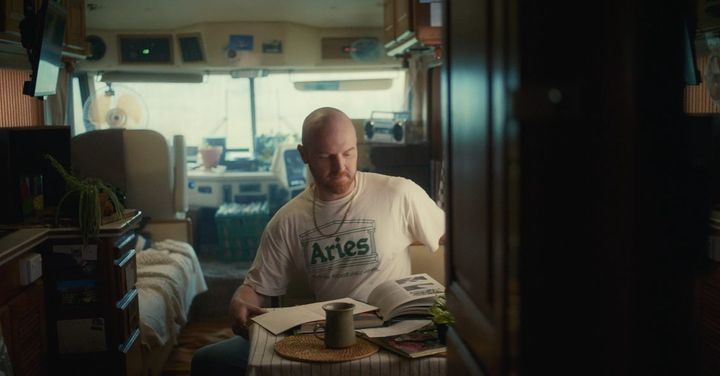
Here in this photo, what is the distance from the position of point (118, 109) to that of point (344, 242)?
179 inches

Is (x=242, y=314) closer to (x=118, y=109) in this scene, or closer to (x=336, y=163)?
(x=336, y=163)

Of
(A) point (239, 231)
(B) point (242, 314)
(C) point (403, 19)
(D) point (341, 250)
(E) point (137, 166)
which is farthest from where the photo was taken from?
(A) point (239, 231)

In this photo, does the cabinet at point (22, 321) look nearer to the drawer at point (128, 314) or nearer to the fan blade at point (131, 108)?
the drawer at point (128, 314)

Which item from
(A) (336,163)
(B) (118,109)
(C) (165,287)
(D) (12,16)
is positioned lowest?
(C) (165,287)

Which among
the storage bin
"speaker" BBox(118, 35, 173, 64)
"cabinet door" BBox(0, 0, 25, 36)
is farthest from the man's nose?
"speaker" BBox(118, 35, 173, 64)

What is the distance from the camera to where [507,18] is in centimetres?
80

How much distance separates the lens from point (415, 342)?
1.86m

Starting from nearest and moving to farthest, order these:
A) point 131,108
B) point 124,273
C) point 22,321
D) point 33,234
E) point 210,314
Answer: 1. point 22,321
2. point 33,234
3. point 124,273
4. point 210,314
5. point 131,108

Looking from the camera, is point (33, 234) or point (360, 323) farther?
point (33, 234)

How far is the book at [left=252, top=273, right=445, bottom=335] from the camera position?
2.05 m

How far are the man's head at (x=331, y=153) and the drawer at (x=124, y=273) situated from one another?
1.09m

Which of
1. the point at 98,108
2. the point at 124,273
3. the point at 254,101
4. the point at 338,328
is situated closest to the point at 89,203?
the point at 124,273

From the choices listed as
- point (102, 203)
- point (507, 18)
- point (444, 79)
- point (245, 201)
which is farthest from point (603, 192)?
point (245, 201)

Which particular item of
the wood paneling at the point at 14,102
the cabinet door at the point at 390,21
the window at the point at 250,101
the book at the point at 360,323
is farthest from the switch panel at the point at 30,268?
the window at the point at 250,101
